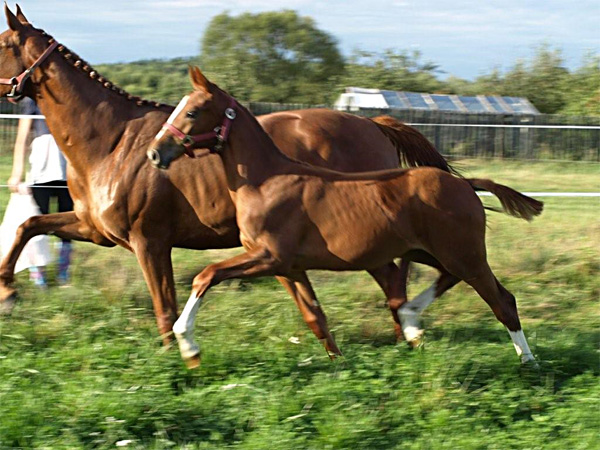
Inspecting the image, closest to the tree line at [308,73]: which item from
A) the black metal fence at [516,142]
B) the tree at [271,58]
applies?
the tree at [271,58]

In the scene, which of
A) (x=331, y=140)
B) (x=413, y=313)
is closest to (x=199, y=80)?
(x=331, y=140)

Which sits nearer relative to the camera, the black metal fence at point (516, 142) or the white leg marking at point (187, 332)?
the white leg marking at point (187, 332)

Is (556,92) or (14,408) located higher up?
(14,408)

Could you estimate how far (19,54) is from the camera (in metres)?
5.67

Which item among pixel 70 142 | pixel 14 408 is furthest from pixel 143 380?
pixel 70 142

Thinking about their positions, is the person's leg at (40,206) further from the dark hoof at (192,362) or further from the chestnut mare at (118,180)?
the dark hoof at (192,362)

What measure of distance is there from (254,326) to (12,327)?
4.93ft

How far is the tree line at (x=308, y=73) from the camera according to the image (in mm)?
32031

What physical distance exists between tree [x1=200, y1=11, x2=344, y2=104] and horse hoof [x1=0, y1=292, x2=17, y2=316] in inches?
1043

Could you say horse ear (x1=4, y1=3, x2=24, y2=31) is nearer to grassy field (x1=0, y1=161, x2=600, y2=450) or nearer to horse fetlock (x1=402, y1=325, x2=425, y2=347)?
grassy field (x1=0, y1=161, x2=600, y2=450)

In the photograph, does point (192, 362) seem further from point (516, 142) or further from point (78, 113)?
point (516, 142)

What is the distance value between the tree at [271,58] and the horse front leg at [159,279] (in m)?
26.7

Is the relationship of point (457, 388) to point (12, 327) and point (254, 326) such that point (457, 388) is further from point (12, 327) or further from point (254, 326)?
point (12, 327)

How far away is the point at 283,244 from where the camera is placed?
16.0 feet
